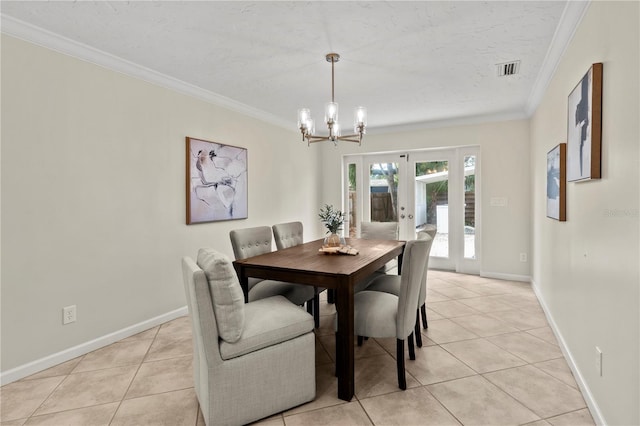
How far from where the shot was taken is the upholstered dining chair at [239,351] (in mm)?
1646

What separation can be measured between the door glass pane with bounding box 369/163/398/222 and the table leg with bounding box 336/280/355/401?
375 cm

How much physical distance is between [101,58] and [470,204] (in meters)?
4.74

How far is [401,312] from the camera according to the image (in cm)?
207

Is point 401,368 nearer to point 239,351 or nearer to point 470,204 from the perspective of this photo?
point 239,351

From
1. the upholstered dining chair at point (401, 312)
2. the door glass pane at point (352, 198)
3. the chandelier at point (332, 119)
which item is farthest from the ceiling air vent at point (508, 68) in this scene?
the door glass pane at point (352, 198)

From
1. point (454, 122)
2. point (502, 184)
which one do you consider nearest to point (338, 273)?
point (502, 184)

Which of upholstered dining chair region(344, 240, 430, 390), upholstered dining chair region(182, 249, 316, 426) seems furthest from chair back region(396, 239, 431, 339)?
upholstered dining chair region(182, 249, 316, 426)

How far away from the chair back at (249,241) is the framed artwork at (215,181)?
0.65 m

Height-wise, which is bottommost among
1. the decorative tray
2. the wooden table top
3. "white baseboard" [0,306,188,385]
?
"white baseboard" [0,306,188,385]

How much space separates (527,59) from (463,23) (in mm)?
977

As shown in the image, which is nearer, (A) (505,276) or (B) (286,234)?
(B) (286,234)

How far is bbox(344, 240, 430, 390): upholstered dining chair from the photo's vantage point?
2039mm

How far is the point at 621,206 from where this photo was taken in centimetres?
146

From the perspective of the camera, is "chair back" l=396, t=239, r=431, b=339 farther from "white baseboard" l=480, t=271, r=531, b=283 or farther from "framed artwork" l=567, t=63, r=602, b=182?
"white baseboard" l=480, t=271, r=531, b=283
